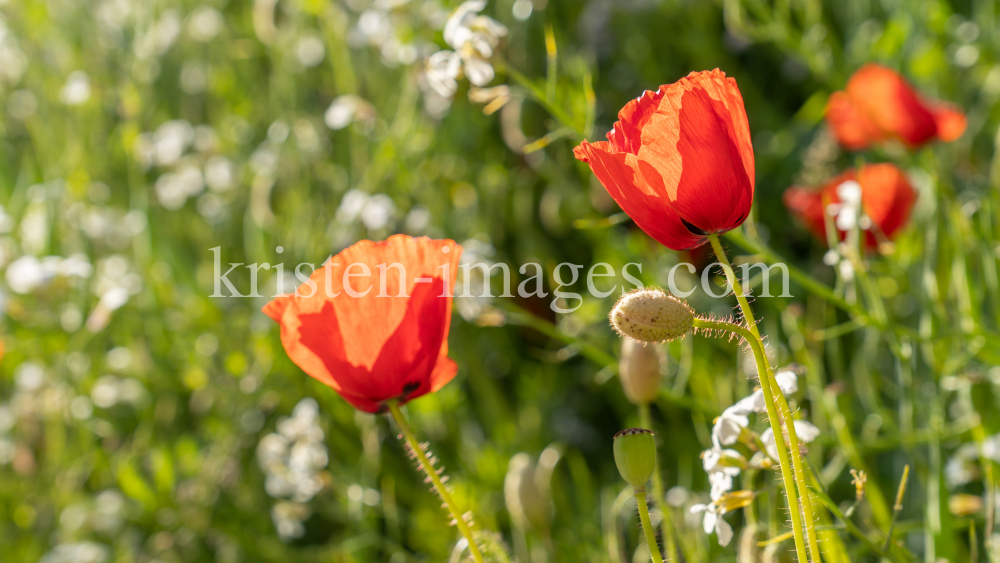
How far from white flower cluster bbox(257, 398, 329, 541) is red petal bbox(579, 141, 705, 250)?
58cm

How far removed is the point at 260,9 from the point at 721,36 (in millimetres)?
830

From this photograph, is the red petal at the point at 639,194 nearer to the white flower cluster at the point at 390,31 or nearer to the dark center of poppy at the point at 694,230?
the dark center of poppy at the point at 694,230

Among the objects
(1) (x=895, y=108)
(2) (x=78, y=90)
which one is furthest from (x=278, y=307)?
(2) (x=78, y=90)

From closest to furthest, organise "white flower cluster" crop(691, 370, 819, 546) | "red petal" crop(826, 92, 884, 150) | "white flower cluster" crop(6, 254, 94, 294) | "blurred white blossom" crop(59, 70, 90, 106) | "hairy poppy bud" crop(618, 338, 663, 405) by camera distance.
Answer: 1. "white flower cluster" crop(691, 370, 819, 546)
2. "hairy poppy bud" crop(618, 338, 663, 405)
3. "red petal" crop(826, 92, 884, 150)
4. "white flower cluster" crop(6, 254, 94, 294)
5. "blurred white blossom" crop(59, 70, 90, 106)

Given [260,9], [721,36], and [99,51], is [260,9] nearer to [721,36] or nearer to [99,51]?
[99,51]

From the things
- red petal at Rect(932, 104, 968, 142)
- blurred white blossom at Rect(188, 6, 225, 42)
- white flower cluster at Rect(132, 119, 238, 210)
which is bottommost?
red petal at Rect(932, 104, 968, 142)

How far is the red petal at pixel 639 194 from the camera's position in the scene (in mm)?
369

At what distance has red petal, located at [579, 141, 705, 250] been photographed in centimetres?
37

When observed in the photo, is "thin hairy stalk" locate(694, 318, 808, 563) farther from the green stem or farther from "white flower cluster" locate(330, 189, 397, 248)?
"white flower cluster" locate(330, 189, 397, 248)

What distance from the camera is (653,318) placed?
1.09 feet

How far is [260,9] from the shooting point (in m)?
1.30

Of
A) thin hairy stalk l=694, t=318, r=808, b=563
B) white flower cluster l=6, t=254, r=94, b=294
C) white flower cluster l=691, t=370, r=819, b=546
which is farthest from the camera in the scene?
white flower cluster l=6, t=254, r=94, b=294

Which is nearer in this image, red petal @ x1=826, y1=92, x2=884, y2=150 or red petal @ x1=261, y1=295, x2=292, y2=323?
red petal @ x1=261, y1=295, x2=292, y2=323

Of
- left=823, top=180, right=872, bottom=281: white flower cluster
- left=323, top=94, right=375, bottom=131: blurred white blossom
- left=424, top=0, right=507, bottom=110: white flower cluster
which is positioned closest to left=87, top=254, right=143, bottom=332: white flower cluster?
left=323, top=94, right=375, bottom=131: blurred white blossom
